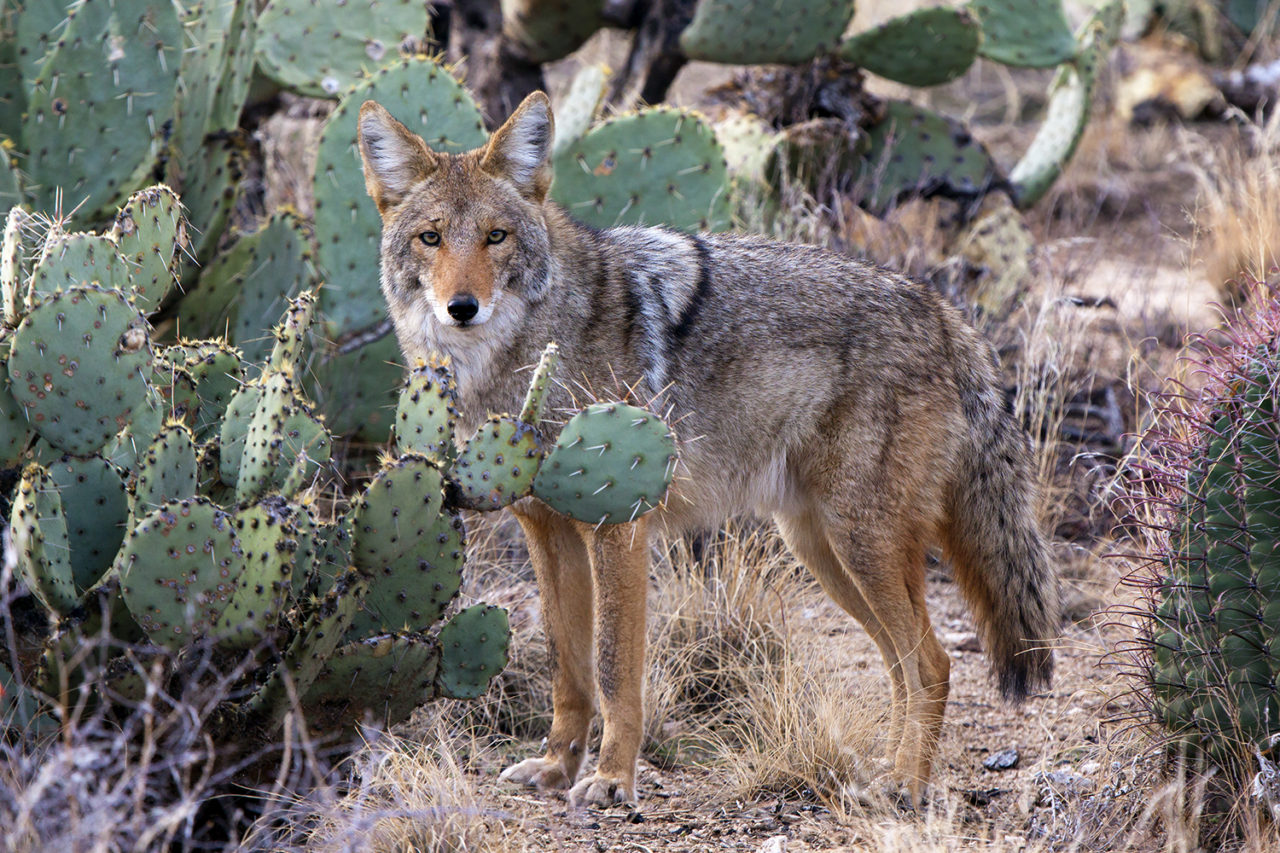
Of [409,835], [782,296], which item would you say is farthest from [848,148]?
[409,835]

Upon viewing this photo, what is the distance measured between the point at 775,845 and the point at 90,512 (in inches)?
84.4

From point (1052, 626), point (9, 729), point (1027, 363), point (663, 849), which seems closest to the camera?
point (9, 729)

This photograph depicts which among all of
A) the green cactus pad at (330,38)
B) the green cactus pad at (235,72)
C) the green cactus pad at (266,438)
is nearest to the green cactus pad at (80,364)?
the green cactus pad at (266,438)

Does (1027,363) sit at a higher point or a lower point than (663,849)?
higher

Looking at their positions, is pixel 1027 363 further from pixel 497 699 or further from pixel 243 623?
pixel 243 623

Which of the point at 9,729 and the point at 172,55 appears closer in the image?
the point at 9,729

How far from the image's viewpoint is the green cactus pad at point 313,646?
10.3ft

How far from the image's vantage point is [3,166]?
446 centimetres

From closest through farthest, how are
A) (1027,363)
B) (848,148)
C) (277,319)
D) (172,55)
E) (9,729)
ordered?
(9,729) < (172,55) < (277,319) < (1027,363) < (848,148)

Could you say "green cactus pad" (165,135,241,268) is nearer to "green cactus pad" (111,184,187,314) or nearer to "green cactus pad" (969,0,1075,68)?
"green cactus pad" (111,184,187,314)

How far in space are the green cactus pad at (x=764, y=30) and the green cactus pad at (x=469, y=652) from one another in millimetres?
4867

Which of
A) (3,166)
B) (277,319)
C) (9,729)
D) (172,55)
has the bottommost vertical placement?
(9,729)

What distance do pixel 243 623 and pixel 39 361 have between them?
81cm

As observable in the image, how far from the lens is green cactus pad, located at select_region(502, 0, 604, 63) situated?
800 centimetres
